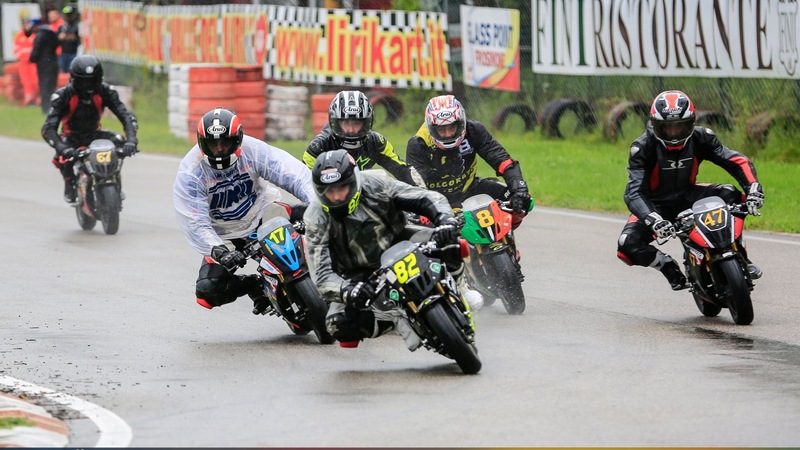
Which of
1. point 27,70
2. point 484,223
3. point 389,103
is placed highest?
point 484,223

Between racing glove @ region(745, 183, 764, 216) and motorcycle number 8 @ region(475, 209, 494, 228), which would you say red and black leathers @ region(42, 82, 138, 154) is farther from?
racing glove @ region(745, 183, 764, 216)

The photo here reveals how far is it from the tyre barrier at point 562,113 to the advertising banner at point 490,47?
629mm

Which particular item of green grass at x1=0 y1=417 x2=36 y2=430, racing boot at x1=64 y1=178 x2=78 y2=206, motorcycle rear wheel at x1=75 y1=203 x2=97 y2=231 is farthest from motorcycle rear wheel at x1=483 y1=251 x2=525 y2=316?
racing boot at x1=64 y1=178 x2=78 y2=206

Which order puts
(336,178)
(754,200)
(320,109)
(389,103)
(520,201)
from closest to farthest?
(336,178) < (754,200) < (520,201) < (320,109) < (389,103)

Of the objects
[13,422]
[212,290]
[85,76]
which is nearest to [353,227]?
[212,290]

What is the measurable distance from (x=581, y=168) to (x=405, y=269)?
1196 centimetres

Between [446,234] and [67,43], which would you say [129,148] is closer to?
[446,234]

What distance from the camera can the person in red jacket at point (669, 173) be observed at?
1092 centimetres

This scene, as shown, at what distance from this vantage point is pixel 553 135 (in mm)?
23312

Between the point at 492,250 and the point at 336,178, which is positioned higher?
the point at 336,178

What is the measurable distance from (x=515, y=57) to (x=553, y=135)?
4.37ft

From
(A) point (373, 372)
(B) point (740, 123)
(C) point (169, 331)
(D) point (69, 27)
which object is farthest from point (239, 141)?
(D) point (69, 27)

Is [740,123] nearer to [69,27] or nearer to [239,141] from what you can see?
[239,141]

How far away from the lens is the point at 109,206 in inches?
647
